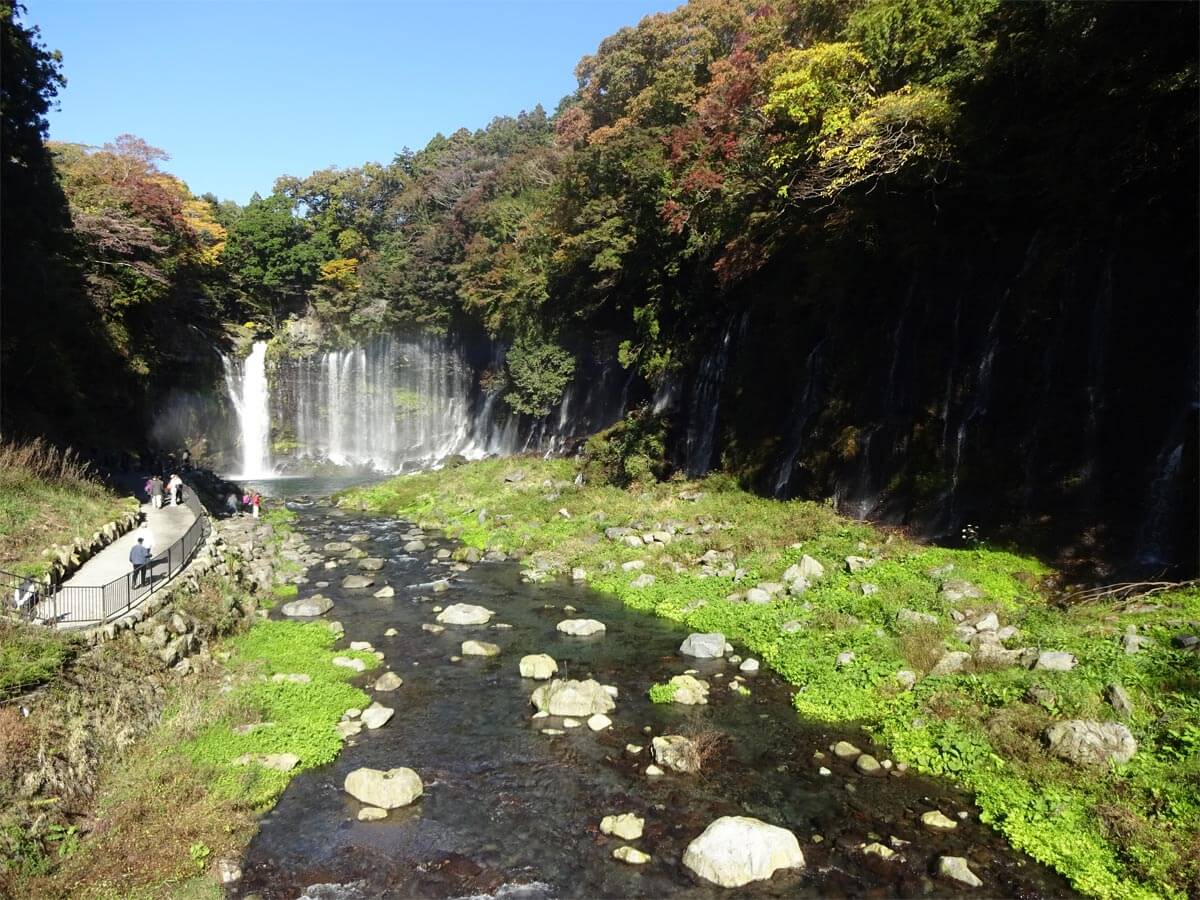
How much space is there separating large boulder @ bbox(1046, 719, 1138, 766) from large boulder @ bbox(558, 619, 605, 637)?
9.13 m

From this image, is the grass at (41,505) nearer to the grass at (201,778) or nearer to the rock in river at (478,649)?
the grass at (201,778)

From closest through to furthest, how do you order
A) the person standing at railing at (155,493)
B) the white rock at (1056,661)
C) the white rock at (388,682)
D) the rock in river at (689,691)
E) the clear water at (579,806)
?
the clear water at (579,806)
the white rock at (1056,661)
the rock in river at (689,691)
the white rock at (388,682)
the person standing at railing at (155,493)

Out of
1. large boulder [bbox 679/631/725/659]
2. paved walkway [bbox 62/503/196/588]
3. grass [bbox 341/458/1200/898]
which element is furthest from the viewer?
paved walkway [bbox 62/503/196/588]

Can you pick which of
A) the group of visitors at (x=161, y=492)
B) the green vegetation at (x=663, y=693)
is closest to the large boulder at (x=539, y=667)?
the green vegetation at (x=663, y=693)

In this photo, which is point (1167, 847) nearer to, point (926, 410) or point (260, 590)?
point (926, 410)

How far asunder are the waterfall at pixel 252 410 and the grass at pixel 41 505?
29441 mm

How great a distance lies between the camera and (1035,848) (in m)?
8.31

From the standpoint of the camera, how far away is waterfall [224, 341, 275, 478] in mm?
50906

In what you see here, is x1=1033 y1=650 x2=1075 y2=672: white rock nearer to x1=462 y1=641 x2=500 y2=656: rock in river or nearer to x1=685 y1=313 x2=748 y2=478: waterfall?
x1=462 y1=641 x2=500 y2=656: rock in river

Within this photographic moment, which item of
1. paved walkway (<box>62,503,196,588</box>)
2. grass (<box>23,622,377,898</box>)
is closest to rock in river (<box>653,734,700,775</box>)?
grass (<box>23,622,377,898</box>)

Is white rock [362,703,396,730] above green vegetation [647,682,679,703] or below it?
below

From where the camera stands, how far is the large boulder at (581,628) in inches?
645

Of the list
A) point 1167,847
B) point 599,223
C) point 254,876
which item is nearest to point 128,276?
point 599,223

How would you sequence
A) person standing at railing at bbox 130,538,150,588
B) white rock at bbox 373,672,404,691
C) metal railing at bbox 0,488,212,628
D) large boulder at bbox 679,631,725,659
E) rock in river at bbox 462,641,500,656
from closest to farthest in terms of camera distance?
metal railing at bbox 0,488,212,628
white rock at bbox 373,672,404,691
person standing at railing at bbox 130,538,150,588
large boulder at bbox 679,631,725,659
rock in river at bbox 462,641,500,656
